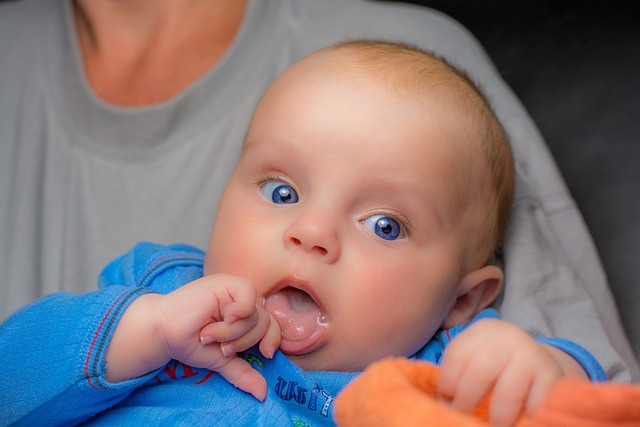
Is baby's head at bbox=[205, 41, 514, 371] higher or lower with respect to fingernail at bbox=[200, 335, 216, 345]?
higher

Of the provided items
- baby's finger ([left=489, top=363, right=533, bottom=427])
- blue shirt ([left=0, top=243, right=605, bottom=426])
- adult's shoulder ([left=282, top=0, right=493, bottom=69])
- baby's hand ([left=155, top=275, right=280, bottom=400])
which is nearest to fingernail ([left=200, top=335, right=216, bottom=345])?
baby's hand ([left=155, top=275, right=280, bottom=400])

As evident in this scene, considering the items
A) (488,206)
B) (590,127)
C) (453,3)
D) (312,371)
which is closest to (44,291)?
(312,371)

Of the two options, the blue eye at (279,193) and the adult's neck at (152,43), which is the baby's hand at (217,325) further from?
the adult's neck at (152,43)

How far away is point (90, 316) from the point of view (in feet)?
3.55

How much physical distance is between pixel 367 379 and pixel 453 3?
1504 millimetres

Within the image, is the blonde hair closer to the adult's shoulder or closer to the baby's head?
the baby's head

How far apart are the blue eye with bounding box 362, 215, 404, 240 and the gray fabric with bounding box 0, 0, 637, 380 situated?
0.91 ft

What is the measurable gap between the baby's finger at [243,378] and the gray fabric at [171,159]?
1.52 feet

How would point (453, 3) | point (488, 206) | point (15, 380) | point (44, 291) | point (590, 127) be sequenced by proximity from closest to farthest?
point (15, 380), point (488, 206), point (44, 291), point (590, 127), point (453, 3)

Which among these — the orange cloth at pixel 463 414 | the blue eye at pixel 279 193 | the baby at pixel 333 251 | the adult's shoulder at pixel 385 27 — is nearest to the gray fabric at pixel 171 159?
the adult's shoulder at pixel 385 27

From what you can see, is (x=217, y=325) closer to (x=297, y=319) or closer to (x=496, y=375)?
(x=297, y=319)

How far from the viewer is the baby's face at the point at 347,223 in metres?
1.12

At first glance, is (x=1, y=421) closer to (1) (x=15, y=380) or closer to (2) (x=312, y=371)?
(1) (x=15, y=380)

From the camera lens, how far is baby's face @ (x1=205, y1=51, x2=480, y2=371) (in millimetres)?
1116
